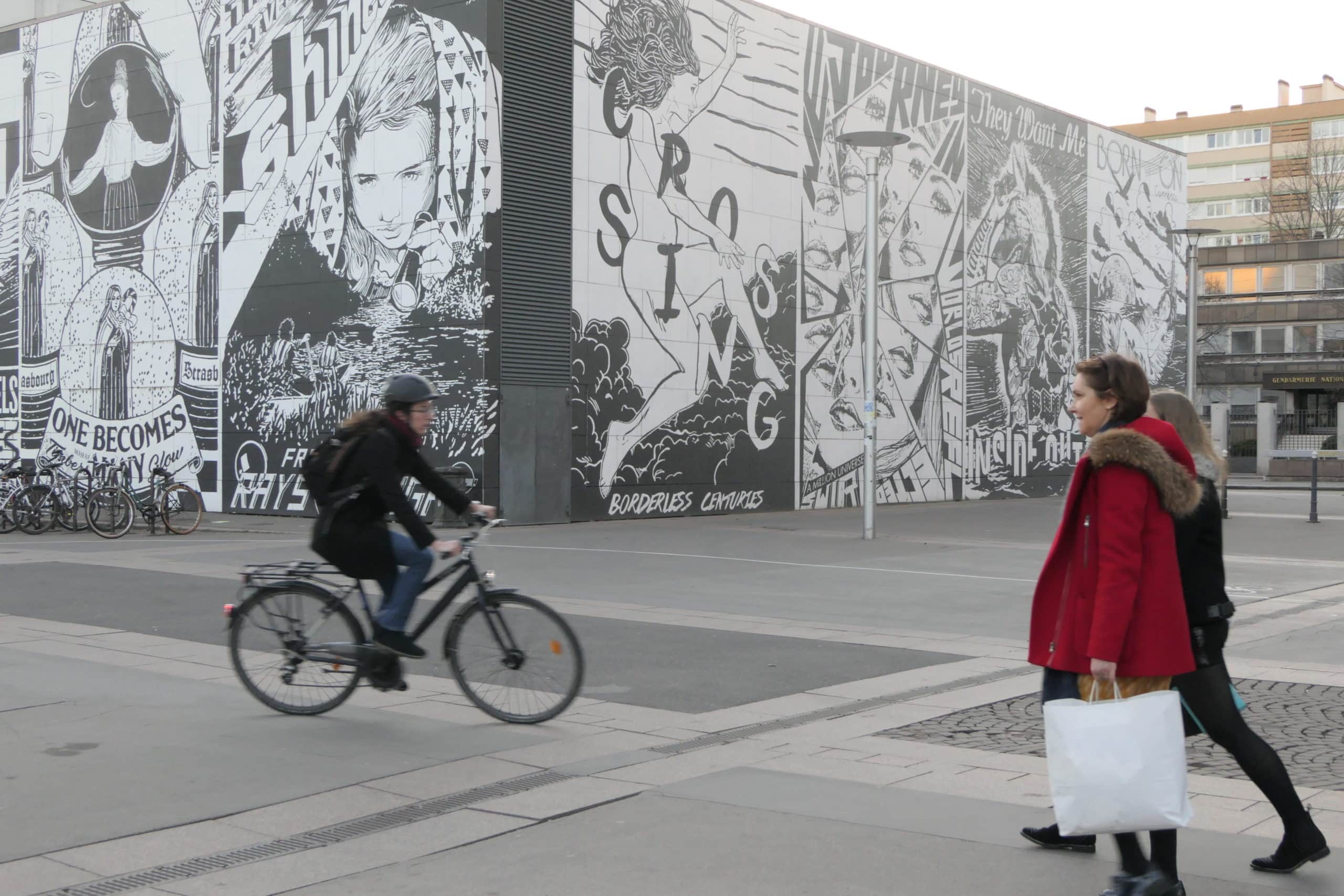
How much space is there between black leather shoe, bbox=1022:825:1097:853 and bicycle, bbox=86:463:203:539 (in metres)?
18.8

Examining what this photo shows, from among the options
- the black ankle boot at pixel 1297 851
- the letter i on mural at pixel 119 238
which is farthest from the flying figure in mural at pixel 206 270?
the black ankle boot at pixel 1297 851

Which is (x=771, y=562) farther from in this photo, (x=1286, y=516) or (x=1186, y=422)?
(x=1286, y=516)

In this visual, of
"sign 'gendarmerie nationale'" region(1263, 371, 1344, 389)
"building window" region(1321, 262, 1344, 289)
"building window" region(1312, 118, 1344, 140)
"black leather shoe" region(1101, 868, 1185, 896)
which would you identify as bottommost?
"black leather shoe" region(1101, 868, 1185, 896)

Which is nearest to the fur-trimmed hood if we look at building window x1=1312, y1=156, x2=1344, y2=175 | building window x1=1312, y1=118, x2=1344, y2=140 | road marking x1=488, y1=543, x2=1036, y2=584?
road marking x1=488, y1=543, x2=1036, y2=584

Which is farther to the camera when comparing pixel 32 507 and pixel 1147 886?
pixel 32 507

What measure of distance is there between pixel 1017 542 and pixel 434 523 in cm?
881

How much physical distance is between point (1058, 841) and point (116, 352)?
25327mm

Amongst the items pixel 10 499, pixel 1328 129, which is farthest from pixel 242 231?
pixel 1328 129

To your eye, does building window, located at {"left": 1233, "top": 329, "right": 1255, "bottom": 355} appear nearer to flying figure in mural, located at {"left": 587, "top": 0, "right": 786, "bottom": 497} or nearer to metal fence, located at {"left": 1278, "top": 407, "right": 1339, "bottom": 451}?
metal fence, located at {"left": 1278, "top": 407, "right": 1339, "bottom": 451}

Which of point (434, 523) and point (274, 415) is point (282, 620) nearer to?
point (434, 523)

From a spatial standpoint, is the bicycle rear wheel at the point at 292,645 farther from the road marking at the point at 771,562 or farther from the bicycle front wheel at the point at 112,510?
the bicycle front wheel at the point at 112,510

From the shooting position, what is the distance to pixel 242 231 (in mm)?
25094

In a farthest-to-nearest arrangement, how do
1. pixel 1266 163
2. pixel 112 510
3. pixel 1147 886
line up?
pixel 1266 163
pixel 112 510
pixel 1147 886

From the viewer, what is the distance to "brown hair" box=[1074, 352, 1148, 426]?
14.6 ft
